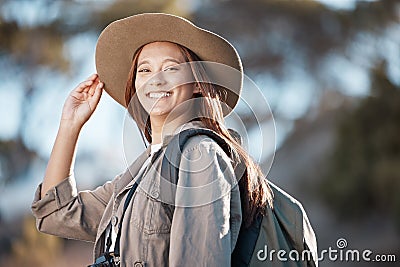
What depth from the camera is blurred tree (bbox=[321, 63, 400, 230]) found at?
7684 mm

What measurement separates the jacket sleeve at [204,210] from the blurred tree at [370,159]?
6322 mm

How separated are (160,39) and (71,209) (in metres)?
0.42

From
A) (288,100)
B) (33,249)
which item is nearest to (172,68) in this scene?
(33,249)

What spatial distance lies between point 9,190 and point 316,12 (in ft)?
16.2

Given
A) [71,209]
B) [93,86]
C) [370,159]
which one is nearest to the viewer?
[71,209]

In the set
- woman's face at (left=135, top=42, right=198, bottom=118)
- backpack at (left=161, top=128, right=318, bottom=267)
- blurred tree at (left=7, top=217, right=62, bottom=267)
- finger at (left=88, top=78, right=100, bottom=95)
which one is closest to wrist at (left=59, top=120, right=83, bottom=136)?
finger at (left=88, top=78, right=100, bottom=95)

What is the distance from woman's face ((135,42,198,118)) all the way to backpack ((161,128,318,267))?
0.14 metres

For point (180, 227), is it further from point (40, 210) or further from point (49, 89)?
point (49, 89)

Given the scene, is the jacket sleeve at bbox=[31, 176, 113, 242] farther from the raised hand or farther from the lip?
the lip

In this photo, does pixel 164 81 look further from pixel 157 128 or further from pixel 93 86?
pixel 93 86

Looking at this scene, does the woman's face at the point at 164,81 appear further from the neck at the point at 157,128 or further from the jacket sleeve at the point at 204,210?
the jacket sleeve at the point at 204,210

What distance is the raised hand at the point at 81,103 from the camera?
175cm

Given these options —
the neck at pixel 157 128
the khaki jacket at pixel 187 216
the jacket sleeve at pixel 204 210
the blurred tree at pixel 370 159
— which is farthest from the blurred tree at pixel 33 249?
the jacket sleeve at pixel 204 210

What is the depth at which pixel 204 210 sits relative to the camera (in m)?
1.33
